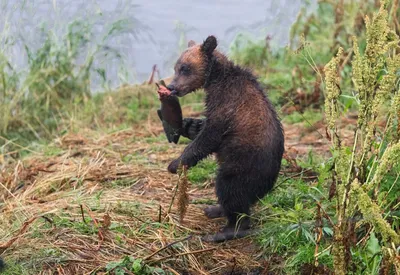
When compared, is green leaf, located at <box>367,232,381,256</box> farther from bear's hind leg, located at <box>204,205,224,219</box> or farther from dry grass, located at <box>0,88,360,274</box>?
bear's hind leg, located at <box>204,205,224,219</box>

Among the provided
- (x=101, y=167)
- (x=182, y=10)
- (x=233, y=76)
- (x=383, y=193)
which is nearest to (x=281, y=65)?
(x=182, y=10)

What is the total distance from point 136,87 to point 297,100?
7.21 ft

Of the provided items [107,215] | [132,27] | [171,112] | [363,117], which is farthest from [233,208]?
[132,27]

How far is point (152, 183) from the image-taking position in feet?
18.5

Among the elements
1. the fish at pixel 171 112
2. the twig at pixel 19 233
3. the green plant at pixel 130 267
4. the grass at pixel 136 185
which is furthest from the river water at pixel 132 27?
the green plant at pixel 130 267

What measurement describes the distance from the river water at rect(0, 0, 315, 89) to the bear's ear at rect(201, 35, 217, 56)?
9.64 ft

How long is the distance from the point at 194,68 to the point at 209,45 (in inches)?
7.4

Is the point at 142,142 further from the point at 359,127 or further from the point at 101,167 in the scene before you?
the point at 359,127

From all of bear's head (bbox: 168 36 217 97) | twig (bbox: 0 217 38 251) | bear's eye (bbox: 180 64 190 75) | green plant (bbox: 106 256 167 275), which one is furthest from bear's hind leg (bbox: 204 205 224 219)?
twig (bbox: 0 217 38 251)

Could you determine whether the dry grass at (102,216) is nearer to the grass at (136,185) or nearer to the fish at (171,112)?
the grass at (136,185)

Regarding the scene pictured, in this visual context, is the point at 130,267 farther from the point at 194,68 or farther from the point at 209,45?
the point at 209,45

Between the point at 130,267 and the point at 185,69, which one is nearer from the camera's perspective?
the point at 130,267

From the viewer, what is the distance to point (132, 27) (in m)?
9.24

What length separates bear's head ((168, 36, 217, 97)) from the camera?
5066mm
